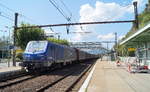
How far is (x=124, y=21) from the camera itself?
26.2 m

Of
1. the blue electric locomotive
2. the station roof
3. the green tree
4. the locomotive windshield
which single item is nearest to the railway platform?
the station roof

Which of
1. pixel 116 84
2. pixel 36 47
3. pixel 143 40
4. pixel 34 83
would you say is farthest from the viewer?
pixel 143 40

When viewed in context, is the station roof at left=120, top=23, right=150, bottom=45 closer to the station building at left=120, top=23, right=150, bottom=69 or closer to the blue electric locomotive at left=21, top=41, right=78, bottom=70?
the station building at left=120, top=23, right=150, bottom=69

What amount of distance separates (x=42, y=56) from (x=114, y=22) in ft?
35.6

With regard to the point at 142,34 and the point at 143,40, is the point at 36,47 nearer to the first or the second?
the point at 142,34

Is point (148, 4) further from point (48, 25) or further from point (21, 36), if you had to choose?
point (48, 25)

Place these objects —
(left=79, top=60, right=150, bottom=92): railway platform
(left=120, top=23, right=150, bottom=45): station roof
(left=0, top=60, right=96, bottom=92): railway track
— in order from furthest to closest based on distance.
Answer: (left=120, top=23, right=150, bottom=45): station roof
(left=0, top=60, right=96, bottom=92): railway track
(left=79, top=60, right=150, bottom=92): railway platform

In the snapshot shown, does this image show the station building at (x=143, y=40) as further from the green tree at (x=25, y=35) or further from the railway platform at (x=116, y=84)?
the green tree at (x=25, y=35)

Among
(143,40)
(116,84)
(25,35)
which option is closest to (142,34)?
(143,40)

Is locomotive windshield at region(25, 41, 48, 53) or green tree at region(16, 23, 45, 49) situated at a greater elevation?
green tree at region(16, 23, 45, 49)

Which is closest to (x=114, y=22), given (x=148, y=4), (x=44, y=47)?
(x=44, y=47)

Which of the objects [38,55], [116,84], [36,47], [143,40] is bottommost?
[116,84]

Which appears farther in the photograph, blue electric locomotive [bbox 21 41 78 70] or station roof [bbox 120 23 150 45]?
blue electric locomotive [bbox 21 41 78 70]

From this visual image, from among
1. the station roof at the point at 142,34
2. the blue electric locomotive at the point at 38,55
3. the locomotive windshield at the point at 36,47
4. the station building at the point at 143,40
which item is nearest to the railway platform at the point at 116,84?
the station roof at the point at 142,34
